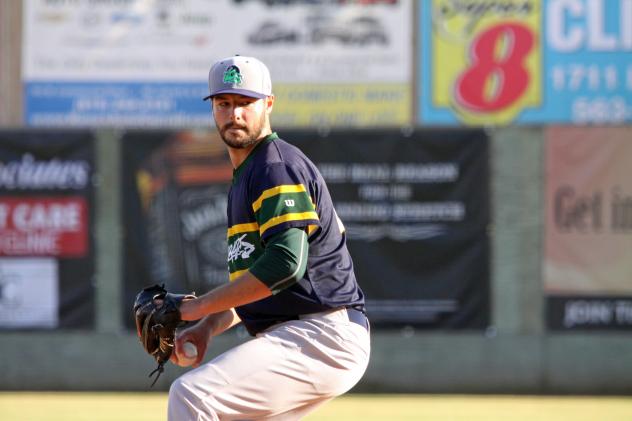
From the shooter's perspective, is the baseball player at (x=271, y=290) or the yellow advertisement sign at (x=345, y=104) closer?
the baseball player at (x=271, y=290)

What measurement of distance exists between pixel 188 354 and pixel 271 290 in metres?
0.66

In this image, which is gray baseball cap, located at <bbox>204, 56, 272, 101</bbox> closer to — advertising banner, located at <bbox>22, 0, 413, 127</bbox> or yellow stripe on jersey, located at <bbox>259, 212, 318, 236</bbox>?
yellow stripe on jersey, located at <bbox>259, 212, 318, 236</bbox>

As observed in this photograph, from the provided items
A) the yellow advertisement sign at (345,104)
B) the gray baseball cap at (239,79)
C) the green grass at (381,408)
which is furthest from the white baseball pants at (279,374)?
the yellow advertisement sign at (345,104)

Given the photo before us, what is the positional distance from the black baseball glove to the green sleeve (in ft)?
1.30

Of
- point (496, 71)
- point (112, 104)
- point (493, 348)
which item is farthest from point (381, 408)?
point (112, 104)

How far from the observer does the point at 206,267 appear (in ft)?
38.7

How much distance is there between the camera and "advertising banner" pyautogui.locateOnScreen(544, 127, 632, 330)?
38.1 feet

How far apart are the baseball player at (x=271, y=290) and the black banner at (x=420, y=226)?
673 cm

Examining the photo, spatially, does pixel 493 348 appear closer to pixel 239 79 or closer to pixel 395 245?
pixel 395 245

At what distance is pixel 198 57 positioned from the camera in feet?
44.8

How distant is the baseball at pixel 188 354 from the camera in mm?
5070

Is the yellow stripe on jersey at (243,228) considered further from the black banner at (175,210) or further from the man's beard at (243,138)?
the black banner at (175,210)

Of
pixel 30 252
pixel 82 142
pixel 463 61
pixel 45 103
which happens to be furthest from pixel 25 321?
pixel 463 61

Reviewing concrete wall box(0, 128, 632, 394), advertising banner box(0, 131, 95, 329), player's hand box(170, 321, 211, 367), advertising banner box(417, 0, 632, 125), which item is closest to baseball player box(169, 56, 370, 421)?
player's hand box(170, 321, 211, 367)
